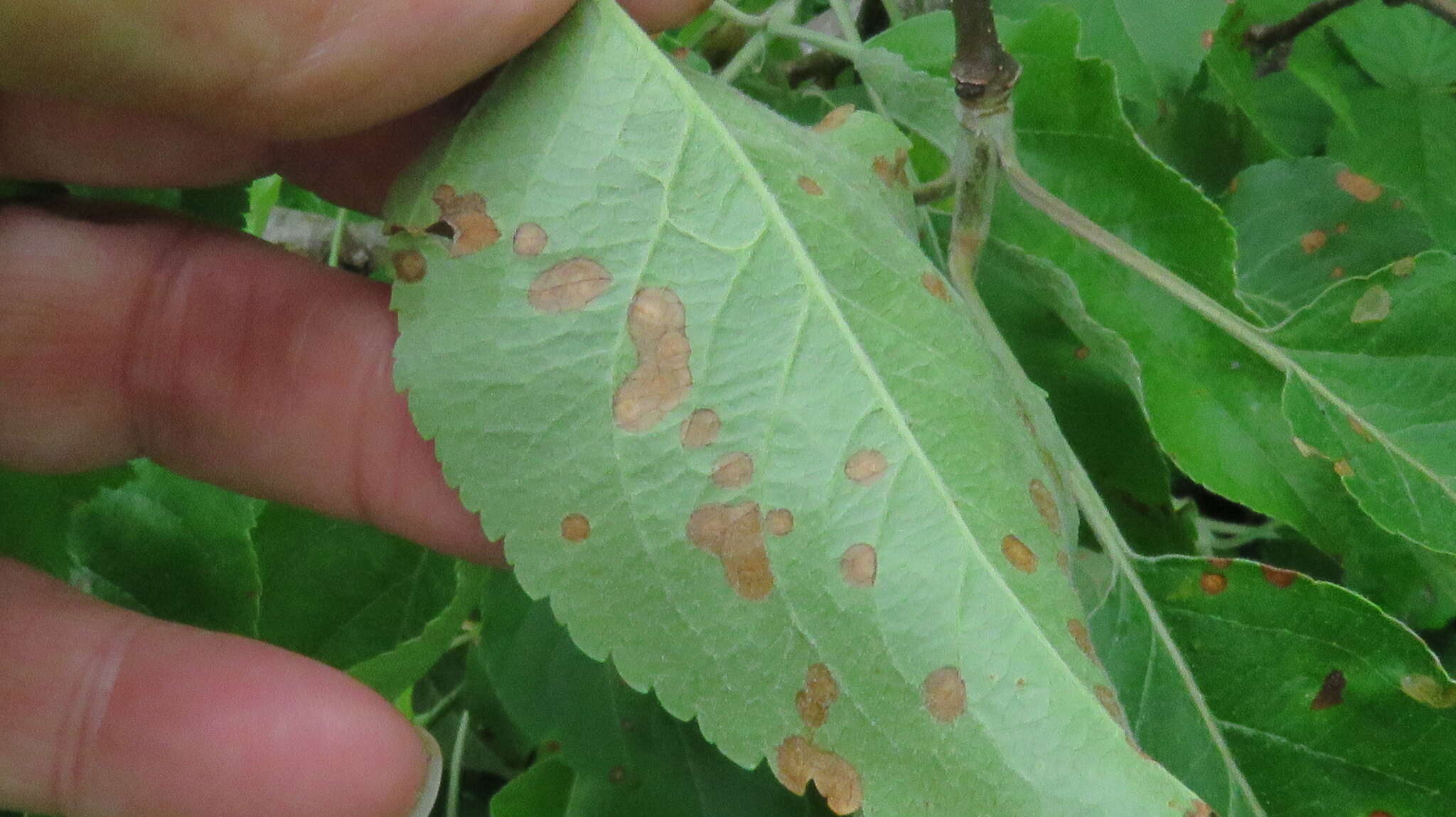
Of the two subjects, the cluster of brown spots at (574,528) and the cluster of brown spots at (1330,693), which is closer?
the cluster of brown spots at (574,528)

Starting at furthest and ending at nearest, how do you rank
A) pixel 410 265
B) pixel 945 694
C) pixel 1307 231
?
pixel 1307 231 → pixel 410 265 → pixel 945 694

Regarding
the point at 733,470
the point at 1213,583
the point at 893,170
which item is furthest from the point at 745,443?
the point at 1213,583

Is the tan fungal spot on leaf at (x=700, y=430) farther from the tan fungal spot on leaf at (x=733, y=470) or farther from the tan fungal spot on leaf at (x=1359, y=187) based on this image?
the tan fungal spot on leaf at (x=1359, y=187)

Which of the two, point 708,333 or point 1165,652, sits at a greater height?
point 708,333

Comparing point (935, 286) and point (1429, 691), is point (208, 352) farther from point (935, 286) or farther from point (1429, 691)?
point (1429, 691)

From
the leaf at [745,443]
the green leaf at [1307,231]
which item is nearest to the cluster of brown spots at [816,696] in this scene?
the leaf at [745,443]

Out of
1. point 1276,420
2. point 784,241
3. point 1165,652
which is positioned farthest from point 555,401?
A: point 1276,420

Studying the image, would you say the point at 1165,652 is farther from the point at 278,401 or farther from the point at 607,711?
the point at 278,401
